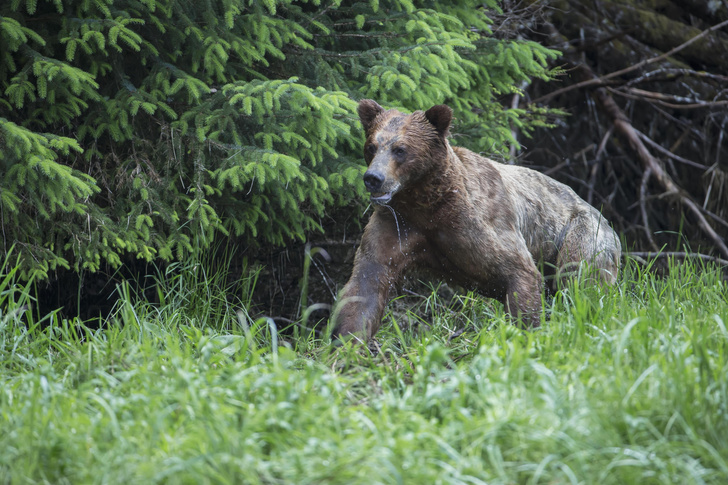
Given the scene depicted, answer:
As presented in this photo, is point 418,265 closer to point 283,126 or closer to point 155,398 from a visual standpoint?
point 283,126

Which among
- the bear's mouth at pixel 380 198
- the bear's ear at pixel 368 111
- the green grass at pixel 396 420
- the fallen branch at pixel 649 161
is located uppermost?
the bear's ear at pixel 368 111

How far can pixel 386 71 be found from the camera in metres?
5.55

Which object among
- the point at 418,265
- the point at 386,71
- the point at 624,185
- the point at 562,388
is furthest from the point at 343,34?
the point at 624,185

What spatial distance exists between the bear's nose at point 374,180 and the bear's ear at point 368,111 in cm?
68

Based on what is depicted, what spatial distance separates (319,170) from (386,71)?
895 millimetres

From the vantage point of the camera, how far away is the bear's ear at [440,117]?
16.1ft

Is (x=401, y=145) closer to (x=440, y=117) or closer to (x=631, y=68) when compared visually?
(x=440, y=117)

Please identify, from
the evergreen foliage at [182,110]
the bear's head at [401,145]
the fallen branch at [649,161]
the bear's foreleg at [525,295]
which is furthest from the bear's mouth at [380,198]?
the fallen branch at [649,161]

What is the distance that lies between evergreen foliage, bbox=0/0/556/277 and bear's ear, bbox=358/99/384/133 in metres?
0.13

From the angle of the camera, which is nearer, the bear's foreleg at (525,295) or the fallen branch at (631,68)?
the bear's foreleg at (525,295)

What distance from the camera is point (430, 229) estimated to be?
199 inches

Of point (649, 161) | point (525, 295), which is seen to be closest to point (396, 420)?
point (525, 295)

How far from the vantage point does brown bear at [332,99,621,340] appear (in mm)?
4846

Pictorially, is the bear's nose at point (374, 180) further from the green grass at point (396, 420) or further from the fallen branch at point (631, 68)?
the fallen branch at point (631, 68)
